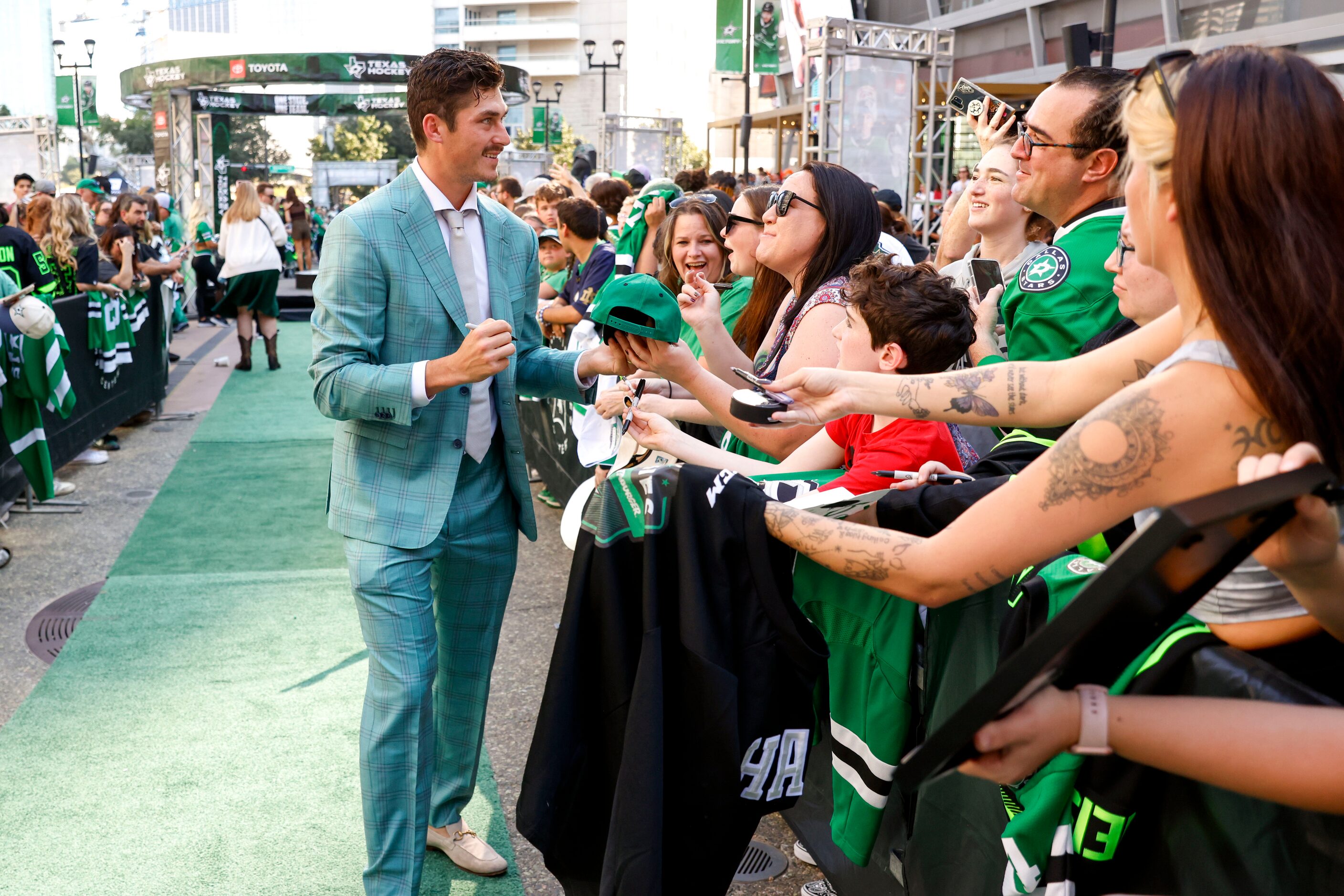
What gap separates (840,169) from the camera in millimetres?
Answer: 3508

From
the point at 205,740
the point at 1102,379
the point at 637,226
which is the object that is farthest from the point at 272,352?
the point at 1102,379

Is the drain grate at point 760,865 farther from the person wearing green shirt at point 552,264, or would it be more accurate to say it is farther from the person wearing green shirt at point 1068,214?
the person wearing green shirt at point 552,264

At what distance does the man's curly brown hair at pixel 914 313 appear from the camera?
2559mm

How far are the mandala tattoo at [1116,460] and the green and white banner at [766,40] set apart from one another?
2873 centimetres

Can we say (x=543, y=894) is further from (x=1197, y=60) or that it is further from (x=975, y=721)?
(x=1197, y=60)

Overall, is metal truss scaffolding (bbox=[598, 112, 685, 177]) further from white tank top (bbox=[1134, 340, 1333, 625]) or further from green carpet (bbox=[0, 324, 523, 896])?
white tank top (bbox=[1134, 340, 1333, 625])

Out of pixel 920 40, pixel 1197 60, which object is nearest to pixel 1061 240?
pixel 1197 60

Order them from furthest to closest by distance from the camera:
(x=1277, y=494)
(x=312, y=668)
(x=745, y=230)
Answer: (x=312, y=668)
(x=745, y=230)
(x=1277, y=494)

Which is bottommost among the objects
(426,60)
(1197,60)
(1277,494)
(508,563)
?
(508,563)

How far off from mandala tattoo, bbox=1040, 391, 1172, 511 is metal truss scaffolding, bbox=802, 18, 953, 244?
14991 mm

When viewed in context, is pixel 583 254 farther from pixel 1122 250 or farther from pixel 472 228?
pixel 1122 250

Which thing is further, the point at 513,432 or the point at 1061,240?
the point at 513,432

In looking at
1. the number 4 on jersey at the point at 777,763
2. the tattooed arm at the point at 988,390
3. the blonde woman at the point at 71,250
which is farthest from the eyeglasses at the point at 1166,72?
the blonde woman at the point at 71,250

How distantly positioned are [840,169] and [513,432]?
136 cm
